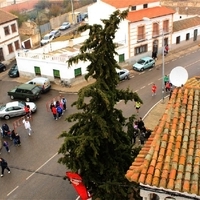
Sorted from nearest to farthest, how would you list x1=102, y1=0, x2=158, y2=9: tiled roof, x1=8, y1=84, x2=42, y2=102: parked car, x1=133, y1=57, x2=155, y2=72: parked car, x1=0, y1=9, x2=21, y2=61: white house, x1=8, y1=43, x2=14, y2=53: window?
x1=8, y1=84, x2=42, y2=102: parked car
x1=133, y1=57, x2=155, y2=72: parked car
x1=102, y1=0, x2=158, y2=9: tiled roof
x1=0, y1=9, x2=21, y2=61: white house
x1=8, y1=43, x2=14, y2=53: window

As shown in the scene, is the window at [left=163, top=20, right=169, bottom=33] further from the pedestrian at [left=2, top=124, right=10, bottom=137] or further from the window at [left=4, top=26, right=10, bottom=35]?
the pedestrian at [left=2, top=124, right=10, bottom=137]

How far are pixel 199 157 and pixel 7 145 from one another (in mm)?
15733

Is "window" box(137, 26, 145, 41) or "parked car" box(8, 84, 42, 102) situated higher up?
"window" box(137, 26, 145, 41)

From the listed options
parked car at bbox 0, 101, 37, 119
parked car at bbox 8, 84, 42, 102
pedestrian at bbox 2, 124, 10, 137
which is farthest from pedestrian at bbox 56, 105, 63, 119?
parked car at bbox 8, 84, 42, 102

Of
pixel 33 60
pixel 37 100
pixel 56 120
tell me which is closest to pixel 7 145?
pixel 56 120

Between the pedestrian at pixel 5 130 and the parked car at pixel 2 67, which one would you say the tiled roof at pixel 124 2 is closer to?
the parked car at pixel 2 67

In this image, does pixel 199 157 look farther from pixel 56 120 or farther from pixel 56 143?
pixel 56 120

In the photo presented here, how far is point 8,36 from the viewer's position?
138 ft

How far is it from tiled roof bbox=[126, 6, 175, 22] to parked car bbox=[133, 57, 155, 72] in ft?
14.7

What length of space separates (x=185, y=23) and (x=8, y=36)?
24.0 metres

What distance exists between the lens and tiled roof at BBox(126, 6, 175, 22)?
35.9m

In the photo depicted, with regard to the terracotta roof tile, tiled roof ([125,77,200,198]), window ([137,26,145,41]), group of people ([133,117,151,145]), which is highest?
the terracotta roof tile

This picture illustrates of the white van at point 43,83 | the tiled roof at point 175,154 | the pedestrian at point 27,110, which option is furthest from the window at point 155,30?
the tiled roof at point 175,154

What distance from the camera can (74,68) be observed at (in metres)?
32.3
